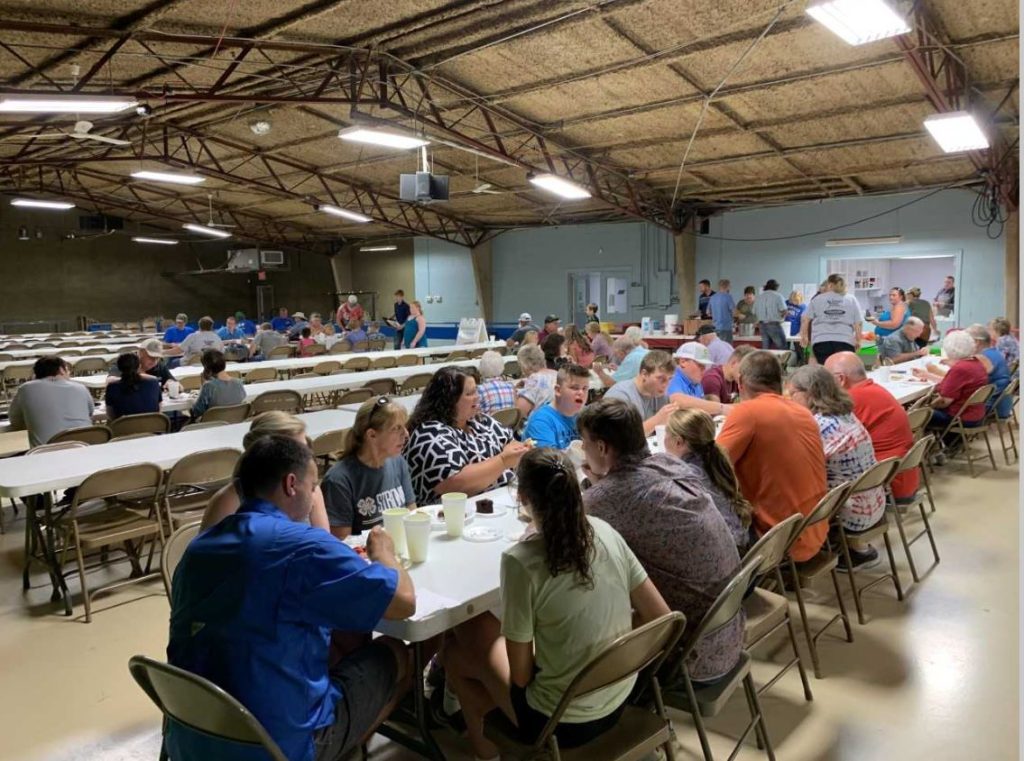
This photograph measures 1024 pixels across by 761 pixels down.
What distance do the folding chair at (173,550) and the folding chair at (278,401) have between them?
12.4ft

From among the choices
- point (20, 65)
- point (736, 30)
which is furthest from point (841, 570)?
point (20, 65)

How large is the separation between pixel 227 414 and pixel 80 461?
1.62 metres

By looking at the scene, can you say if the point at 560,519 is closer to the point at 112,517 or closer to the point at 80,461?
the point at 112,517

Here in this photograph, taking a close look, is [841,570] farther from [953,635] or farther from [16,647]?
[16,647]

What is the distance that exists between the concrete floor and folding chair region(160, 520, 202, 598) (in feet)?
2.42

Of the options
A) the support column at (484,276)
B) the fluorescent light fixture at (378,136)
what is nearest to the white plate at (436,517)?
the fluorescent light fixture at (378,136)

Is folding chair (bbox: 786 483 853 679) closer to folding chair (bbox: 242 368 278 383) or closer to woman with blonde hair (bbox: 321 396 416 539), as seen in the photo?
woman with blonde hair (bbox: 321 396 416 539)

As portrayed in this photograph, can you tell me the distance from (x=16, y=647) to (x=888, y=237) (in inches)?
520

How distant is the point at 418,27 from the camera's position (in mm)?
6965

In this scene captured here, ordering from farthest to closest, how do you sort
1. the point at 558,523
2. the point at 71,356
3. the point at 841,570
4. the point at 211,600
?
the point at 71,356 → the point at 841,570 → the point at 558,523 → the point at 211,600

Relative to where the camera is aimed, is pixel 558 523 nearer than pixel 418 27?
Yes

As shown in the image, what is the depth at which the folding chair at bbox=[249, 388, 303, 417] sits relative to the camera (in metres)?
6.29

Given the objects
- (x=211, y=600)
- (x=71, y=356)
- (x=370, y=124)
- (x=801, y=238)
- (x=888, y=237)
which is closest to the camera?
(x=211, y=600)

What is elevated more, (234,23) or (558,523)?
(234,23)
